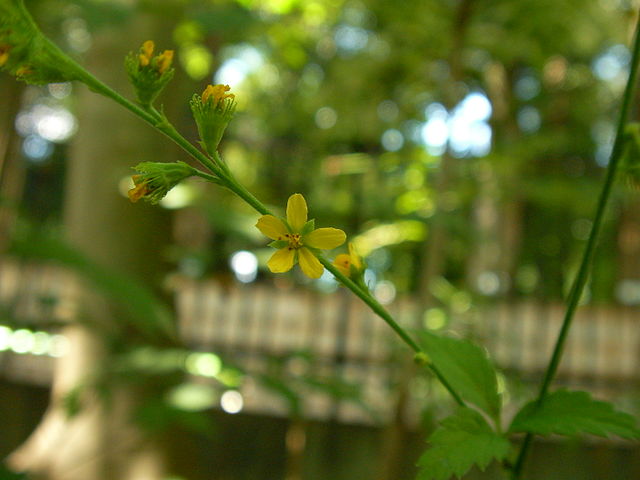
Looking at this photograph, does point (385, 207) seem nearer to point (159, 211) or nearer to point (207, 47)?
point (159, 211)

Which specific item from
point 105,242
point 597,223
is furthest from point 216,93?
point 105,242

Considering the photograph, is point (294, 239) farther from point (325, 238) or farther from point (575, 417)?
point (575, 417)

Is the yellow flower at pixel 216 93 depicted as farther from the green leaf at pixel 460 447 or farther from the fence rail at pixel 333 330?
the fence rail at pixel 333 330

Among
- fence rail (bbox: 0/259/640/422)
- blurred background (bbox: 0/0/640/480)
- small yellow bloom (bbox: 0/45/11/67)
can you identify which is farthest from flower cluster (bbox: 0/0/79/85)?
fence rail (bbox: 0/259/640/422)

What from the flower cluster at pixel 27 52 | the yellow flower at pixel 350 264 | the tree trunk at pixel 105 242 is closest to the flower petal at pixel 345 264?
the yellow flower at pixel 350 264

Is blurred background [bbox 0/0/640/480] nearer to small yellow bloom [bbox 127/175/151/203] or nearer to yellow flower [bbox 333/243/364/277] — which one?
yellow flower [bbox 333/243/364/277]

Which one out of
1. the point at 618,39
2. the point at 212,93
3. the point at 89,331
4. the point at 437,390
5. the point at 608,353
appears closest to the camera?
the point at 212,93

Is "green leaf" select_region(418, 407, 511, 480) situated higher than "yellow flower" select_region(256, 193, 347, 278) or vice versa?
"yellow flower" select_region(256, 193, 347, 278)

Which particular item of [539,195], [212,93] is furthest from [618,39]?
[212,93]
